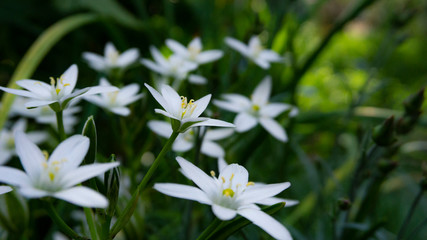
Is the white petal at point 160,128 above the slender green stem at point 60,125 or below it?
above

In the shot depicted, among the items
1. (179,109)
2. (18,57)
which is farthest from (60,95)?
(18,57)

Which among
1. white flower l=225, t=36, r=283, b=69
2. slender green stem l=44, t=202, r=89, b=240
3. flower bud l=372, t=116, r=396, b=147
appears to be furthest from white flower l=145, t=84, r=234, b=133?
white flower l=225, t=36, r=283, b=69

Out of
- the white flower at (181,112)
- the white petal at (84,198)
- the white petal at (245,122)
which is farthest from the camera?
the white petal at (245,122)

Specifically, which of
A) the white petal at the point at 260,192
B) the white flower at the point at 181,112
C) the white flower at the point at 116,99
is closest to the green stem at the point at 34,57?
the white flower at the point at 116,99

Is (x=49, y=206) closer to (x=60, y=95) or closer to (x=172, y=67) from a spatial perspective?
(x=60, y=95)

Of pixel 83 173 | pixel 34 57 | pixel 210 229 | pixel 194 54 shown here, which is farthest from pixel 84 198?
pixel 34 57

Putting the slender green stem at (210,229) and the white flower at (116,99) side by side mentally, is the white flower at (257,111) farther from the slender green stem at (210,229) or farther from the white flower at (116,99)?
the slender green stem at (210,229)
